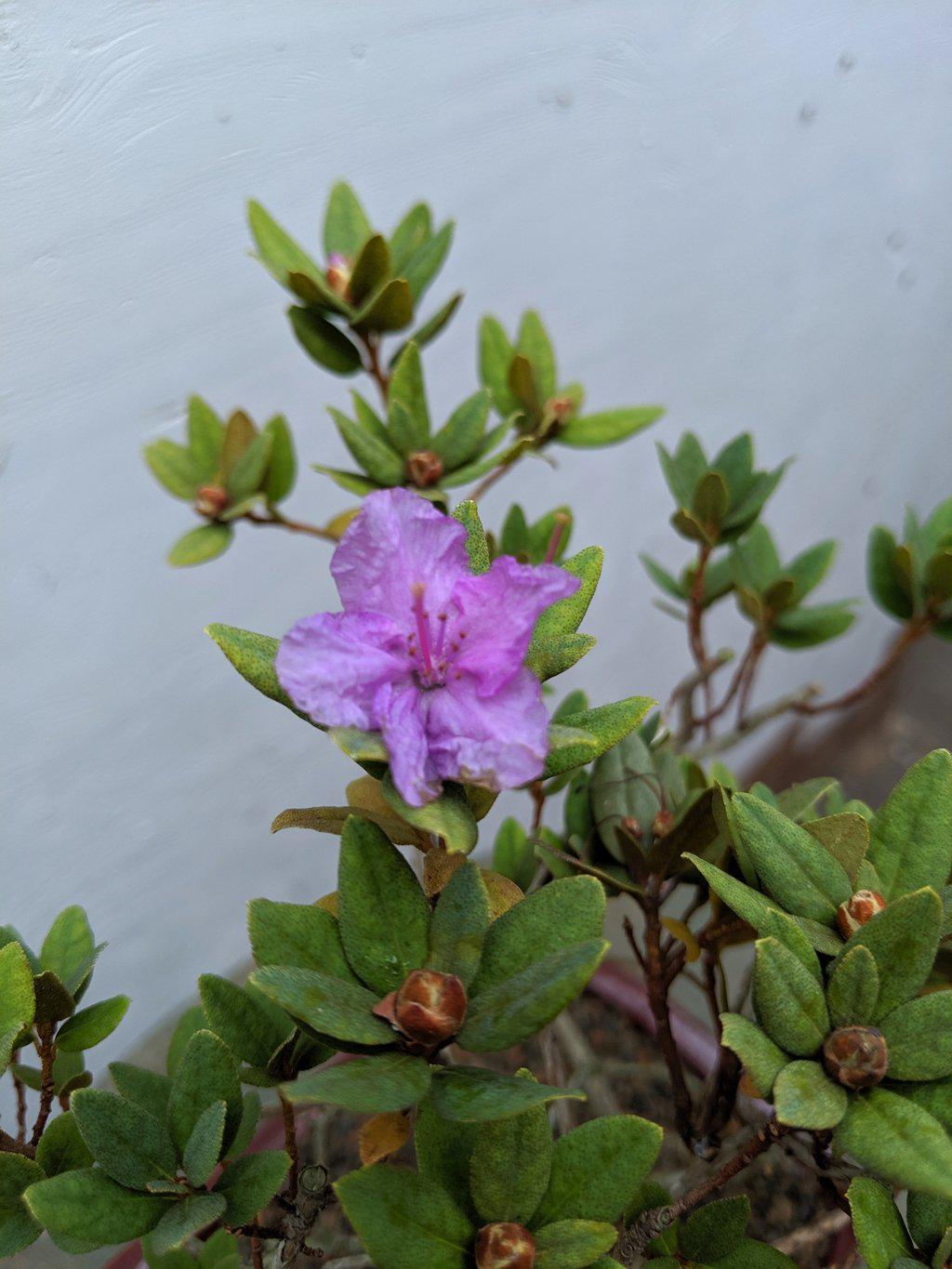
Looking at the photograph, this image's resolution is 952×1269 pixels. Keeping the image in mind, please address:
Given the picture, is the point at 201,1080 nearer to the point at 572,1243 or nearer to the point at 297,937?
the point at 297,937

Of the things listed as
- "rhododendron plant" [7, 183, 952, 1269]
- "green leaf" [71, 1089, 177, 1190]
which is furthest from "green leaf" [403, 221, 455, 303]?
"green leaf" [71, 1089, 177, 1190]

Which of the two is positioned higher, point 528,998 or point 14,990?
point 14,990

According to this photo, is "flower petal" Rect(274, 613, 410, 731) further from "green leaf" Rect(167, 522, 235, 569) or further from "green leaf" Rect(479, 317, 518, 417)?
"green leaf" Rect(479, 317, 518, 417)

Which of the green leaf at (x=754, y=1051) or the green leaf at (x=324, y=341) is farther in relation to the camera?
the green leaf at (x=324, y=341)

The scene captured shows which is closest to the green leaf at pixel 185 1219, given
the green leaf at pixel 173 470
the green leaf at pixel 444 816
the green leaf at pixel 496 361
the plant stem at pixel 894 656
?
the green leaf at pixel 444 816

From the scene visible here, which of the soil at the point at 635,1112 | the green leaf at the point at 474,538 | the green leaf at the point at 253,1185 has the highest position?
the green leaf at the point at 474,538

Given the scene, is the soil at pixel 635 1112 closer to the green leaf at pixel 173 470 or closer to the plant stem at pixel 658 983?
the plant stem at pixel 658 983

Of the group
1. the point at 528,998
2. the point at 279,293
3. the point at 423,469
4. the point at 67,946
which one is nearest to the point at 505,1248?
the point at 528,998
